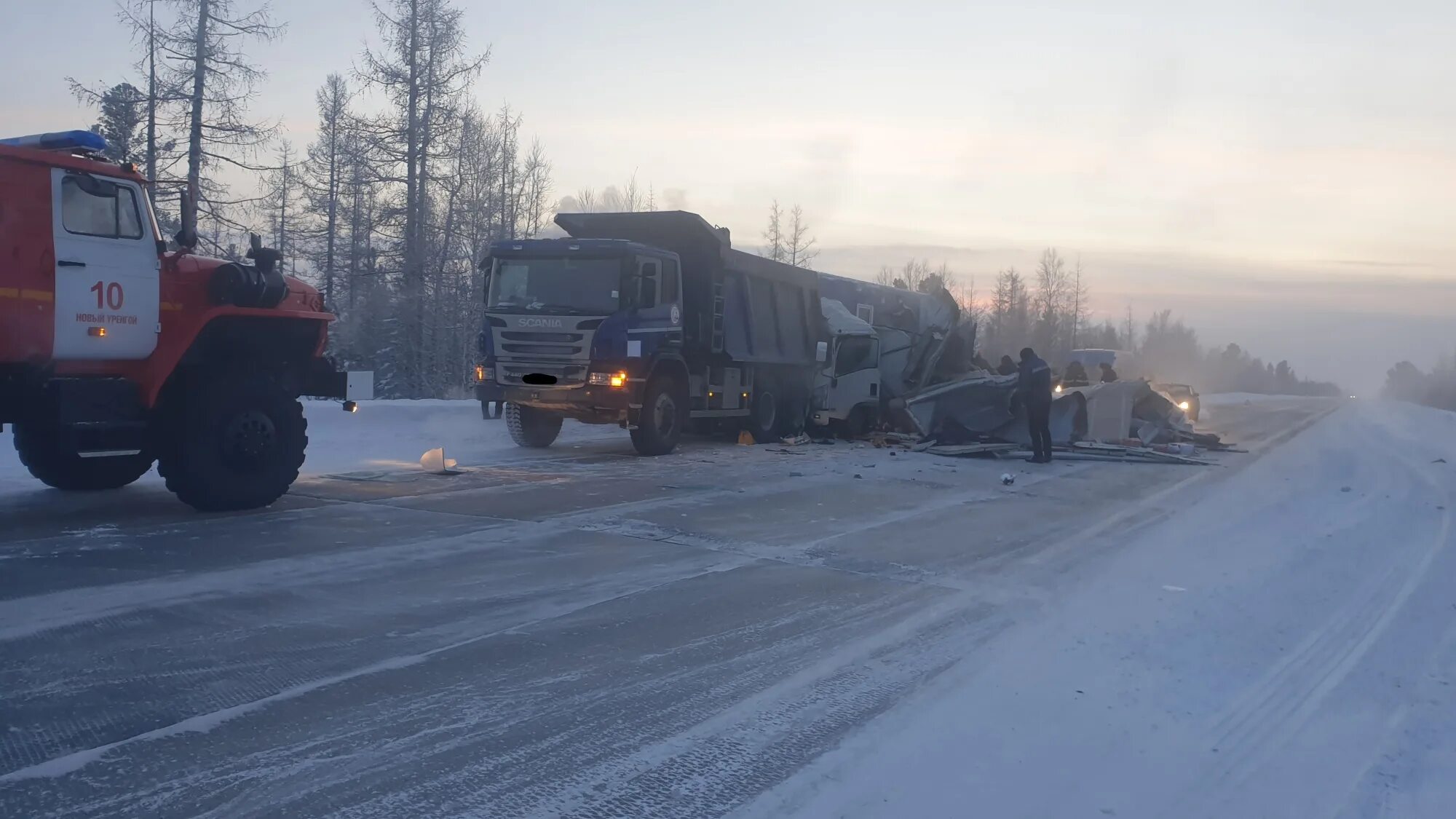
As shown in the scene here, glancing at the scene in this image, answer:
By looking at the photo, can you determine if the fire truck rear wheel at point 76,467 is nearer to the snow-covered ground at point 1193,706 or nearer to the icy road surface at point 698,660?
the icy road surface at point 698,660

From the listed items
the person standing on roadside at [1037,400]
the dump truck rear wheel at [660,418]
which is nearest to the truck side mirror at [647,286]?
the dump truck rear wheel at [660,418]

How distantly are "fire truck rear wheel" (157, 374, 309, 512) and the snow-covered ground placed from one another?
6.38 m

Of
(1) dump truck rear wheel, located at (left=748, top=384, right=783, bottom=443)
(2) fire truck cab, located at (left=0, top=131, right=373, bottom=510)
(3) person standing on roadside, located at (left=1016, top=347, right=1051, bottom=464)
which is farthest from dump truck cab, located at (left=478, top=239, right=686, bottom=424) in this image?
(3) person standing on roadside, located at (left=1016, top=347, right=1051, bottom=464)

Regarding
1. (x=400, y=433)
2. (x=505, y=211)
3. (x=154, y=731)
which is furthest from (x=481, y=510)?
(x=505, y=211)

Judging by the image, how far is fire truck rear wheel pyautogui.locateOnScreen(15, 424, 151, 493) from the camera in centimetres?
923

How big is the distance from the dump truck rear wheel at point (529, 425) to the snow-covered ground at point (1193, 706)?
9.14m

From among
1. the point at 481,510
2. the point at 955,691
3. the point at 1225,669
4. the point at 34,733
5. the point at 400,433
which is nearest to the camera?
the point at 34,733

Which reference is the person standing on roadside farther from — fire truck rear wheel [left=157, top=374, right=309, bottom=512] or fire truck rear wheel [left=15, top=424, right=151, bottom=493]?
fire truck rear wheel [left=15, top=424, right=151, bottom=493]

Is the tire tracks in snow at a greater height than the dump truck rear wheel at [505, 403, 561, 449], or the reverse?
the dump truck rear wheel at [505, 403, 561, 449]

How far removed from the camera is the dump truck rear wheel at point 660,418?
14.8 m

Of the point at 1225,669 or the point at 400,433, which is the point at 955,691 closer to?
the point at 1225,669

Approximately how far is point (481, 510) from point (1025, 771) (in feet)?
21.2

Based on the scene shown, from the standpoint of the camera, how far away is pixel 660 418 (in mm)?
15133

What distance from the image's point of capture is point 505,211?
48938 millimetres
